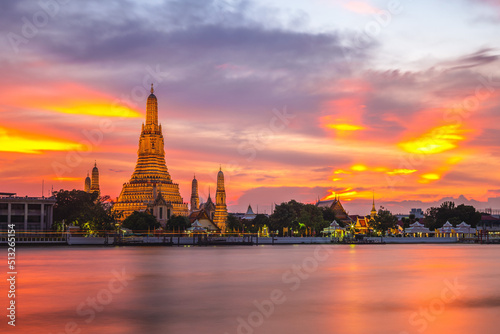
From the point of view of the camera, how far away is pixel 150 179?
15975 centimetres

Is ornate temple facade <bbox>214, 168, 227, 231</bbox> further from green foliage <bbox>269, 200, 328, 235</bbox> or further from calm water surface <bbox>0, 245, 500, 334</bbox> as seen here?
calm water surface <bbox>0, 245, 500, 334</bbox>

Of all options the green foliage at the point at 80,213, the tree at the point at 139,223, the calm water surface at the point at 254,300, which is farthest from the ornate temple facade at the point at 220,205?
the calm water surface at the point at 254,300

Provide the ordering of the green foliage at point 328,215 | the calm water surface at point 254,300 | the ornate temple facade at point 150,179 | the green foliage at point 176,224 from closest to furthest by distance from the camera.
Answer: the calm water surface at point 254,300 < the green foliage at point 176,224 < the ornate temple facade at point 150,179 < the green foliage at point 328,215

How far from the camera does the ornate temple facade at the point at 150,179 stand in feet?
514

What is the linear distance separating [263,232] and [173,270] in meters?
101

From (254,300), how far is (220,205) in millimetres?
156060

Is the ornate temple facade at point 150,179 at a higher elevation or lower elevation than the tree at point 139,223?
higher

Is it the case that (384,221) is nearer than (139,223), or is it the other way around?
(139,223)

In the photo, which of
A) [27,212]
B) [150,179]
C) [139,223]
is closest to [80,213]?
[27,212]

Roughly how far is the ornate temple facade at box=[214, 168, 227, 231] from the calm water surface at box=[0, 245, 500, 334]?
424 ft

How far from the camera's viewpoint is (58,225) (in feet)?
385

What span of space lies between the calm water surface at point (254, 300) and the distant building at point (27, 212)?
54.9 m

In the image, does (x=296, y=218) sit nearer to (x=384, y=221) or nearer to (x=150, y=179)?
(x=384, y=221)

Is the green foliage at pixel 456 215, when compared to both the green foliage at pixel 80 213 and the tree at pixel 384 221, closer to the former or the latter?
the tree at pixel 384 221
